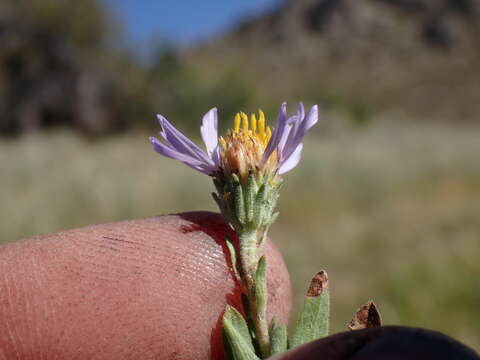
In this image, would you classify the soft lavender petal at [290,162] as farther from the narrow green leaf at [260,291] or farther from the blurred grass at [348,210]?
the blurred grass at [348,210]

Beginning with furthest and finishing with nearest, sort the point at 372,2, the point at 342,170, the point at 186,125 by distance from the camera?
the point at 372,2 < the point at 186,125 < the point at 342,170

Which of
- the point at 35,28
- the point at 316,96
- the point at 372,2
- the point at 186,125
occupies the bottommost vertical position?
the point at 186,125

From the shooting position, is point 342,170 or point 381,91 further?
point 381,91

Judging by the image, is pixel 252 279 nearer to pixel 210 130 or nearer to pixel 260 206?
pixel 260 206

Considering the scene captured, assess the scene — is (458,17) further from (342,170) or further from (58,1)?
(342,170)

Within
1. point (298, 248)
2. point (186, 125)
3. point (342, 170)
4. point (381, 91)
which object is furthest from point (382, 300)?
point (381, 91)

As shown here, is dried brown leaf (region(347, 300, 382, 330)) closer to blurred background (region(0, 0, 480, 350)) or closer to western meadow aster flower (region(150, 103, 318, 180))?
western meadow aster flower (region(150, 103, 318, 180))

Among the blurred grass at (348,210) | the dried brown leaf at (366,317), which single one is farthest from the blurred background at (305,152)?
the dried brown leaf at (366,317)

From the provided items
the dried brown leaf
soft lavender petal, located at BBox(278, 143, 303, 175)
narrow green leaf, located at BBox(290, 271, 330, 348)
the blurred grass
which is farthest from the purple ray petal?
the blurred grass
